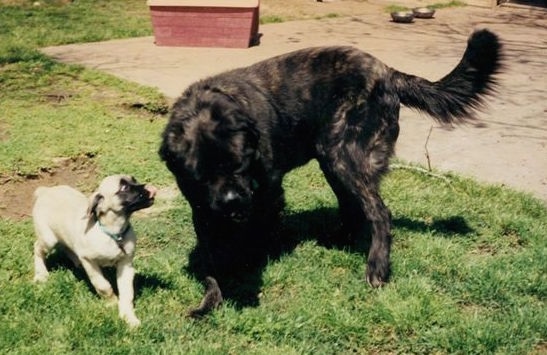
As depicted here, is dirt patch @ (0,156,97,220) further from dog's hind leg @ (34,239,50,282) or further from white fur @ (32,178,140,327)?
white fur @ (32,178,140,327)

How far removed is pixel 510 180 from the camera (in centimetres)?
579

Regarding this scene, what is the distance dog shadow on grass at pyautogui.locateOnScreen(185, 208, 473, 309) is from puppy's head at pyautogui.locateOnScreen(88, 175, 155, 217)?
2.20ft

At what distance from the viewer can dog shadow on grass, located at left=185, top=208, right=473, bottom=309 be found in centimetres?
418

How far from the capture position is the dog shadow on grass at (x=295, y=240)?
4.18m

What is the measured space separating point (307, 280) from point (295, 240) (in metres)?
0.69

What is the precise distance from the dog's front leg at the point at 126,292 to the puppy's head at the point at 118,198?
0.37 metres

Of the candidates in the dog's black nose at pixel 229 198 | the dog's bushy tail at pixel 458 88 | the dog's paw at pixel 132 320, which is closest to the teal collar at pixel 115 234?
the dog's paw at pixel 132 320

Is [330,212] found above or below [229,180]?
below

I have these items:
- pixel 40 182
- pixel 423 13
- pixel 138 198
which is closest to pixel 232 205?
pixel 138 198

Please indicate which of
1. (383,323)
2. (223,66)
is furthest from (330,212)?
(223,66)

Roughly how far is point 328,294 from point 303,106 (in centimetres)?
140

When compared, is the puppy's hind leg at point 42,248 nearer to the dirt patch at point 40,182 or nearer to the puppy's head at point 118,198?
the puppy's head at point 118,198

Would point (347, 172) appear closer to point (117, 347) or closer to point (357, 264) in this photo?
point (357, 264)

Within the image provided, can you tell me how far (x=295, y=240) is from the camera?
4.88 meters
